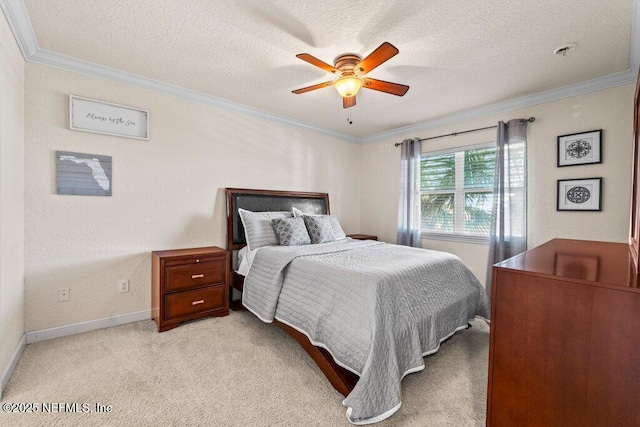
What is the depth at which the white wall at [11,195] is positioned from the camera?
5.96 feet

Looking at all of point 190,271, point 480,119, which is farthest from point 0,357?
point 480,119

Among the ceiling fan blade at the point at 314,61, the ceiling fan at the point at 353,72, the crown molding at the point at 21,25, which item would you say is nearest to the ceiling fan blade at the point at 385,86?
the ceiling fan at the point at 353,72

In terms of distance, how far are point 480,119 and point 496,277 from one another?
10.3ft

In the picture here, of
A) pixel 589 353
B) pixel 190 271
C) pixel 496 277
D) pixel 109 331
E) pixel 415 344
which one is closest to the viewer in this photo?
pixel 589 353

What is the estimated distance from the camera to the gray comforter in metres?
1.61

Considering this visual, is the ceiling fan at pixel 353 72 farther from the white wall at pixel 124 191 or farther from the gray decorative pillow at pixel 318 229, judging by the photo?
the white wall at pixel 124 191

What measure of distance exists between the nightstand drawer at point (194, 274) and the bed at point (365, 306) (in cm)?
28

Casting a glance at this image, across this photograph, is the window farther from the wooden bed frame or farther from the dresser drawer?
the dresser drawer

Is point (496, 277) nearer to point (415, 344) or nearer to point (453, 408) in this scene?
point (415, 344)

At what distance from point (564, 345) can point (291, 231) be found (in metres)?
2.48

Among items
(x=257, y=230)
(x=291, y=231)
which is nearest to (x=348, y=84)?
(x=291, y=231)

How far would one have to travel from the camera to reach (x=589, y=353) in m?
0.95

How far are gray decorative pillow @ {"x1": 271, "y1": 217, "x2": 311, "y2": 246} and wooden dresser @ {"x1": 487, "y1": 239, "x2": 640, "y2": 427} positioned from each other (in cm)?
222

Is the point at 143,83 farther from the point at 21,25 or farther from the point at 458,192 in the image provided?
the point at 458,192
